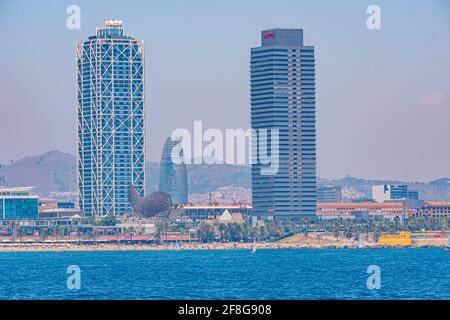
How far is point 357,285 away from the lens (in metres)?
116
